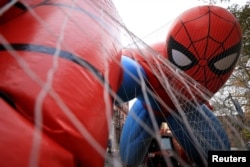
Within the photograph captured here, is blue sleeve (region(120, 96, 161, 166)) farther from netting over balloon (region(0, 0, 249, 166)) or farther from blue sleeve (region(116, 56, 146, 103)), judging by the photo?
netting over balloon (region(0, 0, 249, 166))

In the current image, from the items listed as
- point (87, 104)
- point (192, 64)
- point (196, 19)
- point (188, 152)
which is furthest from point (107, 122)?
point (188, 152)

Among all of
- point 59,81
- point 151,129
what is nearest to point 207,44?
point 151,129

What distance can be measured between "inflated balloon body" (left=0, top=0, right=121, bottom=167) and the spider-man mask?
1457 millimetres

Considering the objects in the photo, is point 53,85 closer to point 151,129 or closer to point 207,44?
point 207,44

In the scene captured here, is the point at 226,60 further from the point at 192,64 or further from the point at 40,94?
the point at 40,94

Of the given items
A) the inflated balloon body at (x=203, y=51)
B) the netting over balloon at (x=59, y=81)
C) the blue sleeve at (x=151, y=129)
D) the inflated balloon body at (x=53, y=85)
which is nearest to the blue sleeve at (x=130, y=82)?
the inflated balloon body at (x=203, y=51)

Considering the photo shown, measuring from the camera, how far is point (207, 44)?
2791 millimetres

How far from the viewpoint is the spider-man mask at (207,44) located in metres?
2.79

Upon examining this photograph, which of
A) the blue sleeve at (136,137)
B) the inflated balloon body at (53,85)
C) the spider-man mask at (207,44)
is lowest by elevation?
the blue sleeve at (136,137)

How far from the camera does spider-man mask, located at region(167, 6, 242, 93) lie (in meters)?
2.79

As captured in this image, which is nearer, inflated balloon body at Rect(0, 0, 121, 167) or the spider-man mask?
inflated balloon body at Rect(0, 0, 121, 167)

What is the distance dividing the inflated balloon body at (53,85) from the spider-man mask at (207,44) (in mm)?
1457

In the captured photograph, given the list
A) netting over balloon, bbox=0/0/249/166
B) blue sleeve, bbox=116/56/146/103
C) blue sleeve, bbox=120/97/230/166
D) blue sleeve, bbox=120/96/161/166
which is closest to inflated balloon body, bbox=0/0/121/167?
netting over balloon, bbox=0/0/249/166

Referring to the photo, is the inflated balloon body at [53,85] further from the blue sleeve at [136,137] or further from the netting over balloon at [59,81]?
the blue sleeve at [136,137]
